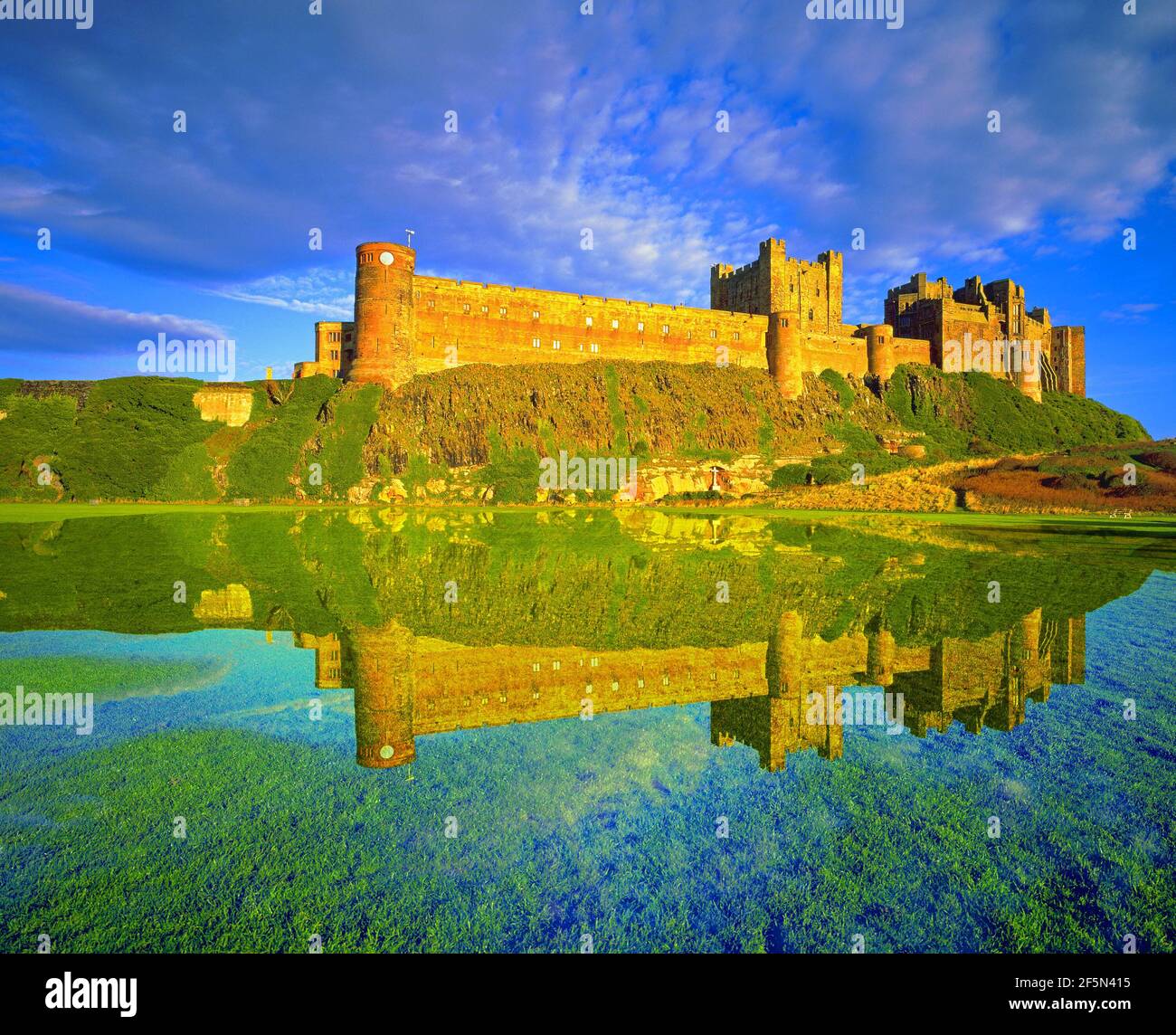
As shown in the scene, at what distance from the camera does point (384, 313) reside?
2384 inches

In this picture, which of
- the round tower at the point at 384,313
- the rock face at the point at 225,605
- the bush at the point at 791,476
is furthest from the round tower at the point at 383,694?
the round tower at the point at 384,313

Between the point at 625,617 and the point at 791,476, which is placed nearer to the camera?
the point at 625,617

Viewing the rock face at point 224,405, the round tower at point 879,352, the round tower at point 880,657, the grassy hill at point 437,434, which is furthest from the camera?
the round tower at point 879,352

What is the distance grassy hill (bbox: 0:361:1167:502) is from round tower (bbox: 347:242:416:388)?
2083mm

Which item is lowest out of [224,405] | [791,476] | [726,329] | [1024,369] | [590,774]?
[590,774]

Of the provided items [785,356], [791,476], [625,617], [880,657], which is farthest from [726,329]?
[880,657]

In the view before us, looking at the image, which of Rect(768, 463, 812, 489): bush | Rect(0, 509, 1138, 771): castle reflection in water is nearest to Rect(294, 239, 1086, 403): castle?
Rect(768, 463, 812, 489): bush

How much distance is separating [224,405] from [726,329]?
5137 cm

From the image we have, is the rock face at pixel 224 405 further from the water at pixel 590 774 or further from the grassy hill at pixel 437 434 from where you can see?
the water at pixel 590 774

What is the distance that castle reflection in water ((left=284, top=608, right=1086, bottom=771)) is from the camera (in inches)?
264

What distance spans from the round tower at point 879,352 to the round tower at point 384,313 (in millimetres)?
50822

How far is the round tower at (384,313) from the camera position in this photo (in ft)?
197

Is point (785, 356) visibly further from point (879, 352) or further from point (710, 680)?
point (710, 680)

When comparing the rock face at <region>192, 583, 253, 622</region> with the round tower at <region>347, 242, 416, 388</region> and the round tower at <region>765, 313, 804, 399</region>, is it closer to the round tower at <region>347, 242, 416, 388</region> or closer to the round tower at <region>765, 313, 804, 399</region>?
the round tower at <region>347, 242, 416, 388</region>
